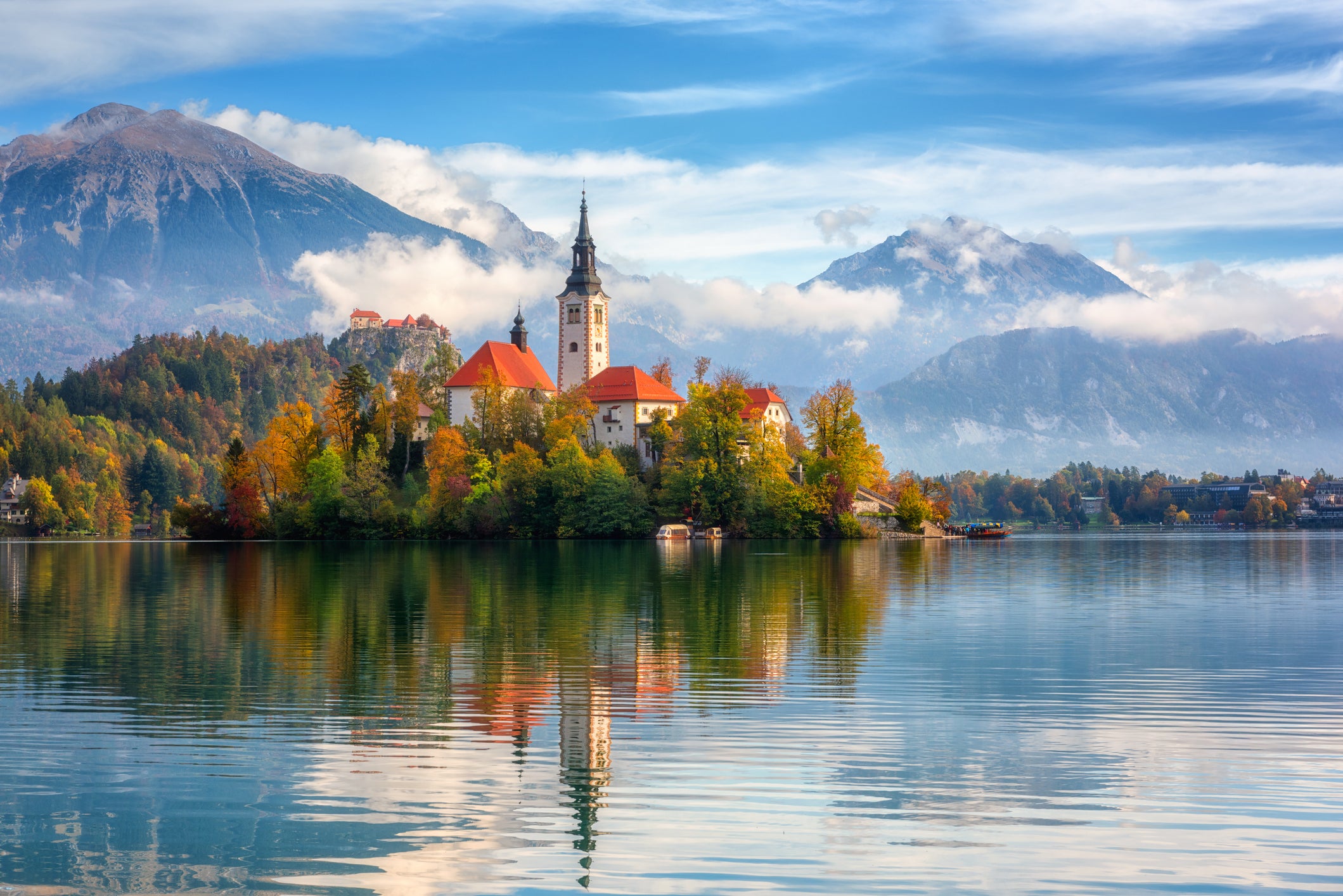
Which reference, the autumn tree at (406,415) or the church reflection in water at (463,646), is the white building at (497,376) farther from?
the church reflection in water at (463,646)

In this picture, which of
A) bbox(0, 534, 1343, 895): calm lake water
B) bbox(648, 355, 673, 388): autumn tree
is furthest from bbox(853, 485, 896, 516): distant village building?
bbox(0, 534, 1343, 895): calm lake water

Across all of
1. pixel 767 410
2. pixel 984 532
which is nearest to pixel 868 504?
pixel 767 410

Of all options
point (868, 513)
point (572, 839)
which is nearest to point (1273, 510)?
point (868, 513)

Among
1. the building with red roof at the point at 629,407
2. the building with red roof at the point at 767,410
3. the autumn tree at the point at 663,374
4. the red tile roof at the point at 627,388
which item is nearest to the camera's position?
the building with red roof at the point at 767,410

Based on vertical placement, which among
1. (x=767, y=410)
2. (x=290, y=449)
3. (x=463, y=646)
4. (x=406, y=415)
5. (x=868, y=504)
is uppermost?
(x=767, y=410)

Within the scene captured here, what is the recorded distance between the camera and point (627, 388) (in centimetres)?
12488

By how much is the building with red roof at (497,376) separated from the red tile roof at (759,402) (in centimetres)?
2231

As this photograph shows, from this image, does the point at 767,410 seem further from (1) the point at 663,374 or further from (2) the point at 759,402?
(1) the point at 663,374

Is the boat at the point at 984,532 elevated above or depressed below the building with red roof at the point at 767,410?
below

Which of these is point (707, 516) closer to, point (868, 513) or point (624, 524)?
point (624, 524)

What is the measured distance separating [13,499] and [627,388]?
3619 inches

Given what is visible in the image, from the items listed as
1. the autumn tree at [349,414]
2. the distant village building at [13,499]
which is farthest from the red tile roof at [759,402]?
the distant village building at [13,499]

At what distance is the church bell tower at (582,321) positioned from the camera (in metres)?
138

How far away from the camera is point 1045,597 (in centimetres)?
4178
